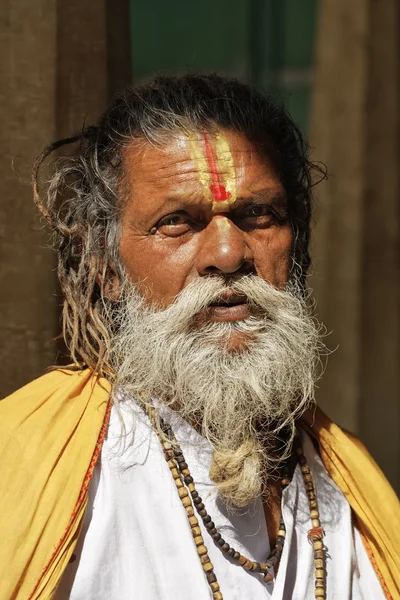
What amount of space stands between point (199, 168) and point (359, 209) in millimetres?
2032

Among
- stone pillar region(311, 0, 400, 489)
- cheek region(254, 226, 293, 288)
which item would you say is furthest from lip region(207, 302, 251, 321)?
stone pillar region(311, 0, 400, 489)

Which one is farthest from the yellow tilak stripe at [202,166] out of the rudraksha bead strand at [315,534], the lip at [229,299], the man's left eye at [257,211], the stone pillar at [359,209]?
the stone pillar at [359,209]

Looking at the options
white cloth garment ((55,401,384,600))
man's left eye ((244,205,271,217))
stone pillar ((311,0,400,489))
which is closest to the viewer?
white cloth garment ((55,401,384,600))

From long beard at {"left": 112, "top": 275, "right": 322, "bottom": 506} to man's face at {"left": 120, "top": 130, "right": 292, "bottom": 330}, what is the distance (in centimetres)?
4

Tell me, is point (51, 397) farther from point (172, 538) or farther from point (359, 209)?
point (359, 209)

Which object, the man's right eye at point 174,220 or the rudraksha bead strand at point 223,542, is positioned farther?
the man's right eye at point 174,220

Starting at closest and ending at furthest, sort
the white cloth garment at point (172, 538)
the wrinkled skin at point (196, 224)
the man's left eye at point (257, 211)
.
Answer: the white cloth garment at point (172, 538)
the wrinkled skin at point (196, 224)
the man's left eye at point (257, 211)

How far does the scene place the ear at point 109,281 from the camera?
2389 millimetres

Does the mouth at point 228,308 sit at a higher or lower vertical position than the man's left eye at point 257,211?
lower

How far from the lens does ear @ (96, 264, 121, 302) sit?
94.0 inches

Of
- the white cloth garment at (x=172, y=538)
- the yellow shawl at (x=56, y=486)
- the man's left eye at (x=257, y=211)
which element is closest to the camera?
the yellow shawl at (x=56, y=486)

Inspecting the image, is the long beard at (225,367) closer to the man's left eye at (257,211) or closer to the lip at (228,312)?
the lip at (228,312)

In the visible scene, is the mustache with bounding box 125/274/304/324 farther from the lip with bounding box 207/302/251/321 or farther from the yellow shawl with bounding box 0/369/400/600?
the yellow shawl with bounding box 0/369/400/600

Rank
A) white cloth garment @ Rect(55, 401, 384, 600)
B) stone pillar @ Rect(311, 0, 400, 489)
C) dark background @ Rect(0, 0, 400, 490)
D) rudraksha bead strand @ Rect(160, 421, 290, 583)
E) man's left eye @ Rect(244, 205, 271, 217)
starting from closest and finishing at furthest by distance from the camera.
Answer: white cloth garment @ Rect(55, 401, 384, 600), rudraksha bead strand @ Rect(160, 421, 290, 583), man's left eye @ Rect(244, 205, 271, 217), dark background @ Rect(0, 0, 400, 490), stone pillar @ Rect(311, 0, 400, 489)
